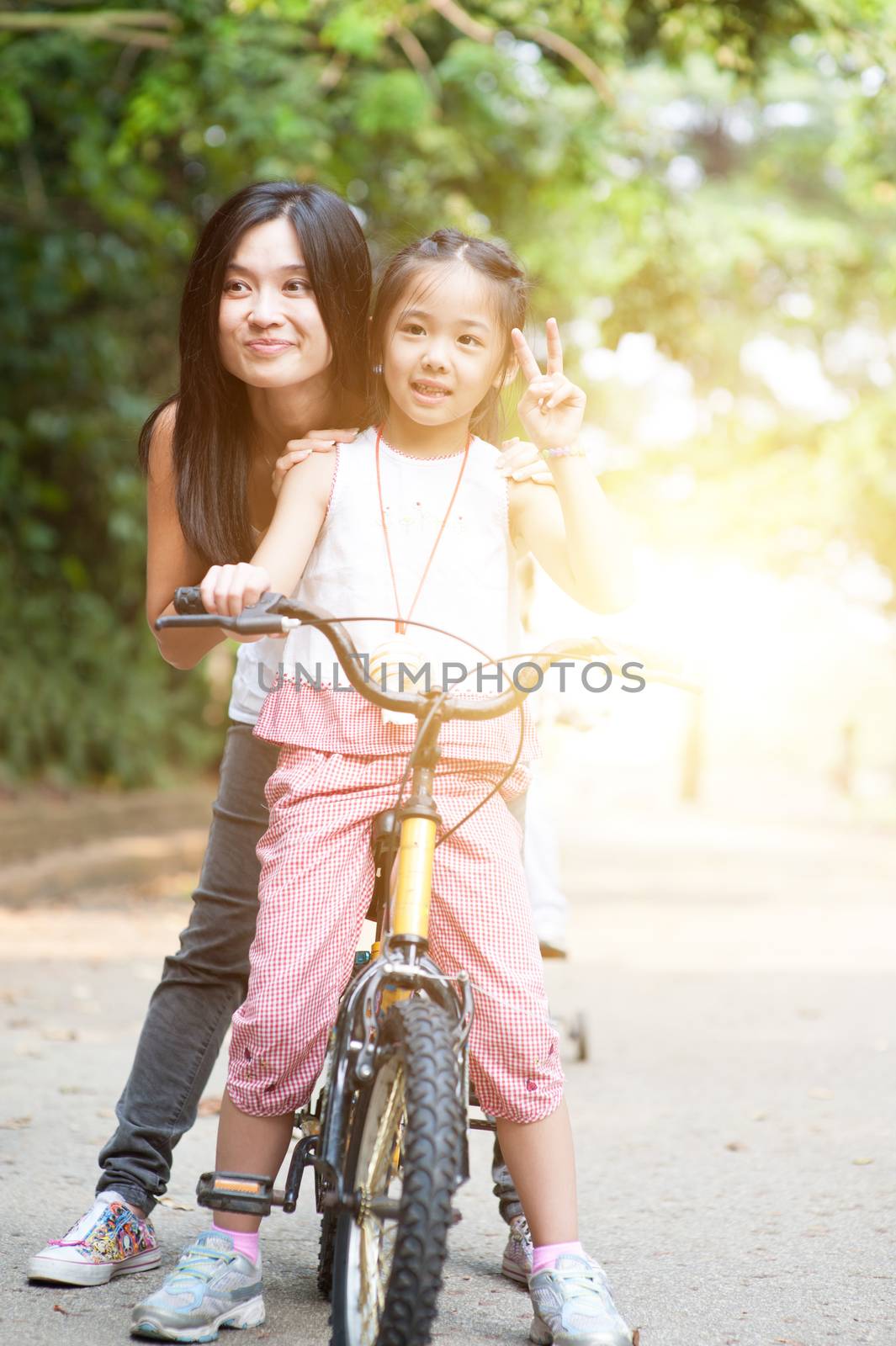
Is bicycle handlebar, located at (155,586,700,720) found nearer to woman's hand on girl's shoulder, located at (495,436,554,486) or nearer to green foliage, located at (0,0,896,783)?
woman's hand on girl's shoulder, located at (495,436,554,486)

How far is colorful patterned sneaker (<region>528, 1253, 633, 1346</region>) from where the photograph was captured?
271 cm

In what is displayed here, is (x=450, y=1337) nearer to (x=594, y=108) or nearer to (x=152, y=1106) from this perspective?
(x=152, y=1106)

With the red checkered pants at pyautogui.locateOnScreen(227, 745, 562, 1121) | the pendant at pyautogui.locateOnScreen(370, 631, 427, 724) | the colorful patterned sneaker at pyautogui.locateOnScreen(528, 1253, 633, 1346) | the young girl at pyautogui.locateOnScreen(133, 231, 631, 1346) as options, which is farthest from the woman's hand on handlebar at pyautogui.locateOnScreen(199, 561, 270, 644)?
the colorful patterned sneaker at pyautogui.locateOnScreen(528, 1253, 633, 1346)

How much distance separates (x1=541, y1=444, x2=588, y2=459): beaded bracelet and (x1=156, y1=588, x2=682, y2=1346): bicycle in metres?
0.43

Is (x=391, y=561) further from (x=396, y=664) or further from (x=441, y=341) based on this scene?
(x=441, y=341)

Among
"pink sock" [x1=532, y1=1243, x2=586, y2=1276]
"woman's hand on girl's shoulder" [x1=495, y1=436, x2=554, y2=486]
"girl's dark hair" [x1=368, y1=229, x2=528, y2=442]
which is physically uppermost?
"girl's dark hair" [x1=368, y1=229, x2=528, y2=442]

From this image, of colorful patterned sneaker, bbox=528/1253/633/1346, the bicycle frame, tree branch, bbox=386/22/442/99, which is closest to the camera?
the bicycle frame

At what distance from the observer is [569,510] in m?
2.96

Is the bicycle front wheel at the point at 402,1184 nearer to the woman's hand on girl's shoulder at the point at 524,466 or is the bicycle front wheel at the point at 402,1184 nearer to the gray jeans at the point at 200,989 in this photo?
the gray jeans at the point at 200,989

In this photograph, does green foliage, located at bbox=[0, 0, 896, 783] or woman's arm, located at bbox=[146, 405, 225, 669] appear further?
green foliage, located at bbox=[0, 0, 896, 783]

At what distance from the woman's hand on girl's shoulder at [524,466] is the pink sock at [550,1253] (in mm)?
1384

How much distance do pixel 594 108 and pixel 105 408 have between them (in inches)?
175

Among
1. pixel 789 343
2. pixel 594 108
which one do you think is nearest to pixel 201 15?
pixel 594 108

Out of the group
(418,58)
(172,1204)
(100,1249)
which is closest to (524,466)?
(100,1249)
